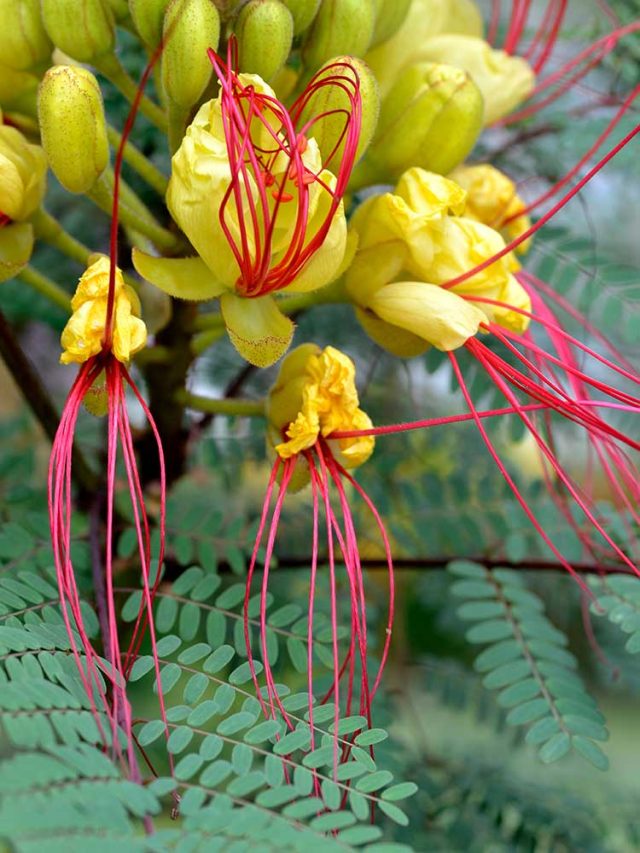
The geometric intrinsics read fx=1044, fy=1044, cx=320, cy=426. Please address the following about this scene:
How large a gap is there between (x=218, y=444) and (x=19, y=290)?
0.23m

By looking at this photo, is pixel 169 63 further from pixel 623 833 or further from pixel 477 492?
pixel 623 833

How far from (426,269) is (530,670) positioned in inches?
11.0

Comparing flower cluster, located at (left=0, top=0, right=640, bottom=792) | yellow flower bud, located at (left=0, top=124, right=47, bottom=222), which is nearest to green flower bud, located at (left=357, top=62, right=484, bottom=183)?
flower cluster, located at (left=0, top=0, right=640, bottom=792)

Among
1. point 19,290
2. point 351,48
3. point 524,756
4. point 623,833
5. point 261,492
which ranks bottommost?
point 524,756

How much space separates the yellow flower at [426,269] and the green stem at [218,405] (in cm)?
12

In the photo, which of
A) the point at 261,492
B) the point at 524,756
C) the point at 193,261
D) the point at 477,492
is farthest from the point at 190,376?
the point at 524,756

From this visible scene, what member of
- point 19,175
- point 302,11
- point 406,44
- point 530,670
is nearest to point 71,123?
point 19,175

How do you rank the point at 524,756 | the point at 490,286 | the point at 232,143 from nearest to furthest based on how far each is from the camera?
1. the point at 232,143
2. the point at 490,286
3. the point at 524,756

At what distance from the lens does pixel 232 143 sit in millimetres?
536

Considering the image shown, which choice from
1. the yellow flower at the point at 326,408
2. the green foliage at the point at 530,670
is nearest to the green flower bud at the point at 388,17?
the yellow flower at the point at 326,408

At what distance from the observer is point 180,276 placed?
591 mm

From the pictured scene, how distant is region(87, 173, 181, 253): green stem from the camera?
62cm

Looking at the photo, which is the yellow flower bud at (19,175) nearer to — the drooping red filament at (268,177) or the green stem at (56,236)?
the green stem at (56,236)

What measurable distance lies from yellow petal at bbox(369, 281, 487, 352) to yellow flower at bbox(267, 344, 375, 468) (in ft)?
0.14
